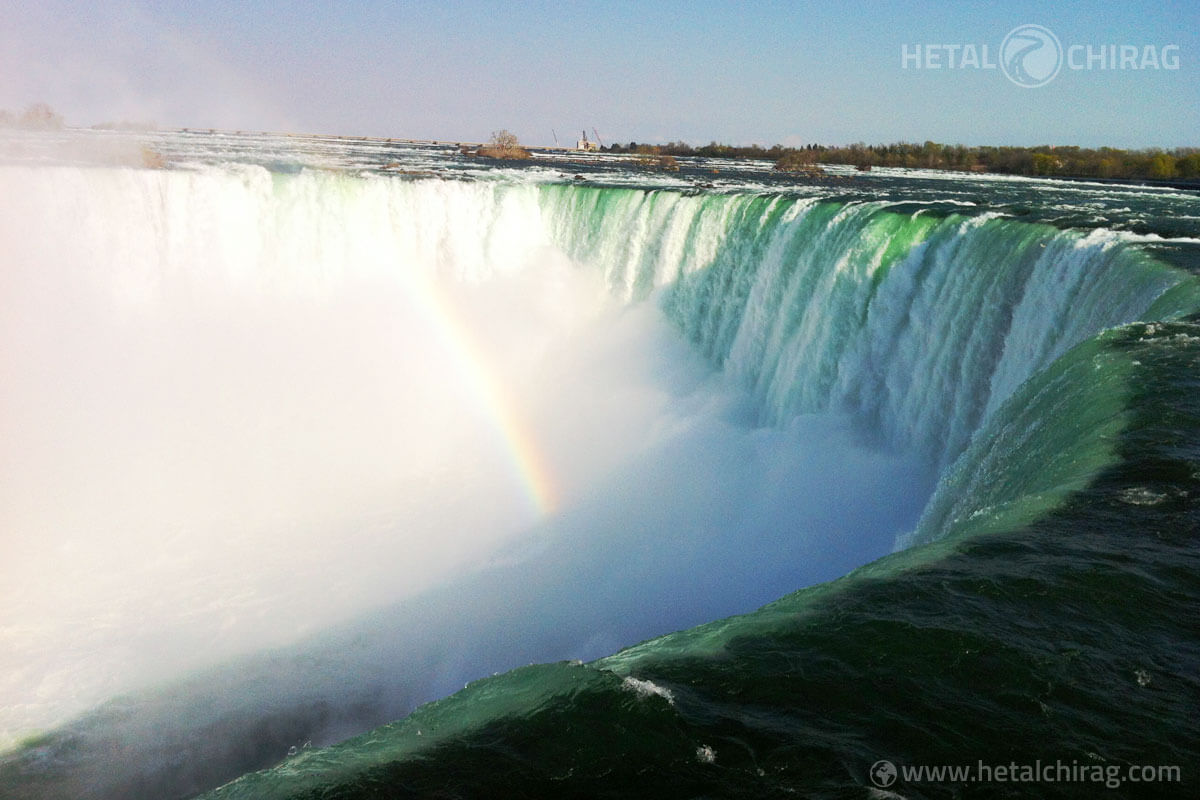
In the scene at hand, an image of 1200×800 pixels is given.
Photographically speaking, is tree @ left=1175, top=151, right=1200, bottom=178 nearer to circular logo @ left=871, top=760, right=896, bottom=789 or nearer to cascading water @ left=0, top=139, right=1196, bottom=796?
cascading water @ left=0, top=139, right=1196, bottom=796

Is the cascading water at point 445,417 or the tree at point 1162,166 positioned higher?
the tree at point 1162,166

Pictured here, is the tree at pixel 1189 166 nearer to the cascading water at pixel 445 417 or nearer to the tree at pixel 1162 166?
the tree at pixel 1162 166

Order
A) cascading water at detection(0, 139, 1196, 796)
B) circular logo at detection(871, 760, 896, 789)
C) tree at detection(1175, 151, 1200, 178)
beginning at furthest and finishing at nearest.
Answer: tree at detection(1175, 151, 1200, 178)
cascading water at detection(0, 139, 1196, 796)
circular logo at detection(871, 760, 896, 789)

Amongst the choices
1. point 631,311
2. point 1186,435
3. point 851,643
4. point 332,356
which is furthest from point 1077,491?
point 332,356

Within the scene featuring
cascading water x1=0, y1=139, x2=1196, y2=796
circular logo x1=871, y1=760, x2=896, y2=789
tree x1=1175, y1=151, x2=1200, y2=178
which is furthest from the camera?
tree x1=1175, y1=151, x2=1200, y2=178

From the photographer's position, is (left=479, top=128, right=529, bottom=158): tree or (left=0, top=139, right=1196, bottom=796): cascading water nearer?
(left=0, top=139, right=1196, bottom=796): cascading water

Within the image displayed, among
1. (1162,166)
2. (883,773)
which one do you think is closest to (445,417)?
(883,773)

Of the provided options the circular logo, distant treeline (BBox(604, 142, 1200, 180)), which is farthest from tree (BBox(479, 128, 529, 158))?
the circular logo

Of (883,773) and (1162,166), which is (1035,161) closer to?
(1162,166)

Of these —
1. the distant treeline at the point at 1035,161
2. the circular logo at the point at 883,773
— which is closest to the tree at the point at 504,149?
the distant treeline at the point at 1035,161

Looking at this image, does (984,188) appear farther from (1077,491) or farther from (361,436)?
(1077,491)
